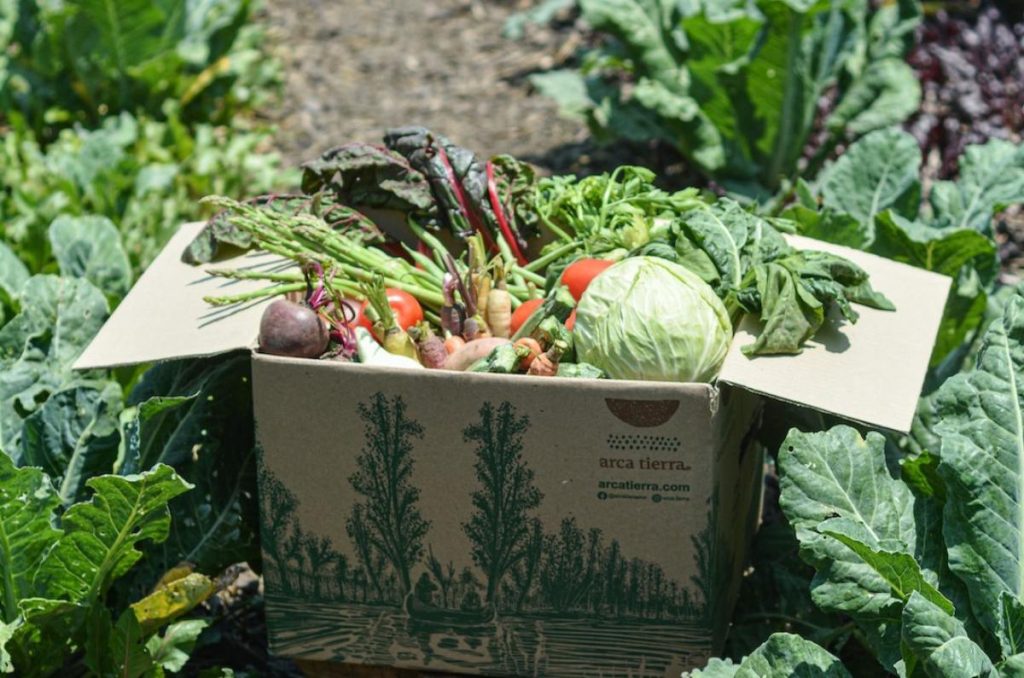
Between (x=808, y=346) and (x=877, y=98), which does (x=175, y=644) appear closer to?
(x=808, y=346)

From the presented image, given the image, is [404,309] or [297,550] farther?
[404,309]

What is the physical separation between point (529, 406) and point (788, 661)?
0.70 metres

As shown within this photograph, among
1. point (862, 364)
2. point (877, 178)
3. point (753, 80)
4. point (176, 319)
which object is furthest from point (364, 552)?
point (753, 80)

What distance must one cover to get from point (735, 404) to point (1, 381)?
1.77 m

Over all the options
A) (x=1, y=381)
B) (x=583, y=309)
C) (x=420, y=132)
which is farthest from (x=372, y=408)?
(x=1, y=381)

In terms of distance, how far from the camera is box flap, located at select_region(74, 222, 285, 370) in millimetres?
2795

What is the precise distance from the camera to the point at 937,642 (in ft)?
7.59

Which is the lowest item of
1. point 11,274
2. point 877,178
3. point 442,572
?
point 442,572

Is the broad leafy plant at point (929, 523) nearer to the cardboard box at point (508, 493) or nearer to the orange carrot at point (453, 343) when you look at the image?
the cardboard box at point (508, 493)

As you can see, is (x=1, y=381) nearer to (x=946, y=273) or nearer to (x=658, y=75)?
(x=946, y=273)

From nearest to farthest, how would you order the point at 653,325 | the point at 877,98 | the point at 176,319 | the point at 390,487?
the point at 653,325 → the point at 390,487 → the point at 176,319 → the point at 877,98

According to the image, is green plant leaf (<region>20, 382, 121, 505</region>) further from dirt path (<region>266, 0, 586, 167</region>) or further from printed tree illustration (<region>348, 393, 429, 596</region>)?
dirt path (<region>266, 0, 586, 167</region>)

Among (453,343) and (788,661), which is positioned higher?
(453,343)

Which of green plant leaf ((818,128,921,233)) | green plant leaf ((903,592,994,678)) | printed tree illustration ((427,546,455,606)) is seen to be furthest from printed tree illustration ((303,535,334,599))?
green plant leaf ((818,128,921,233))
